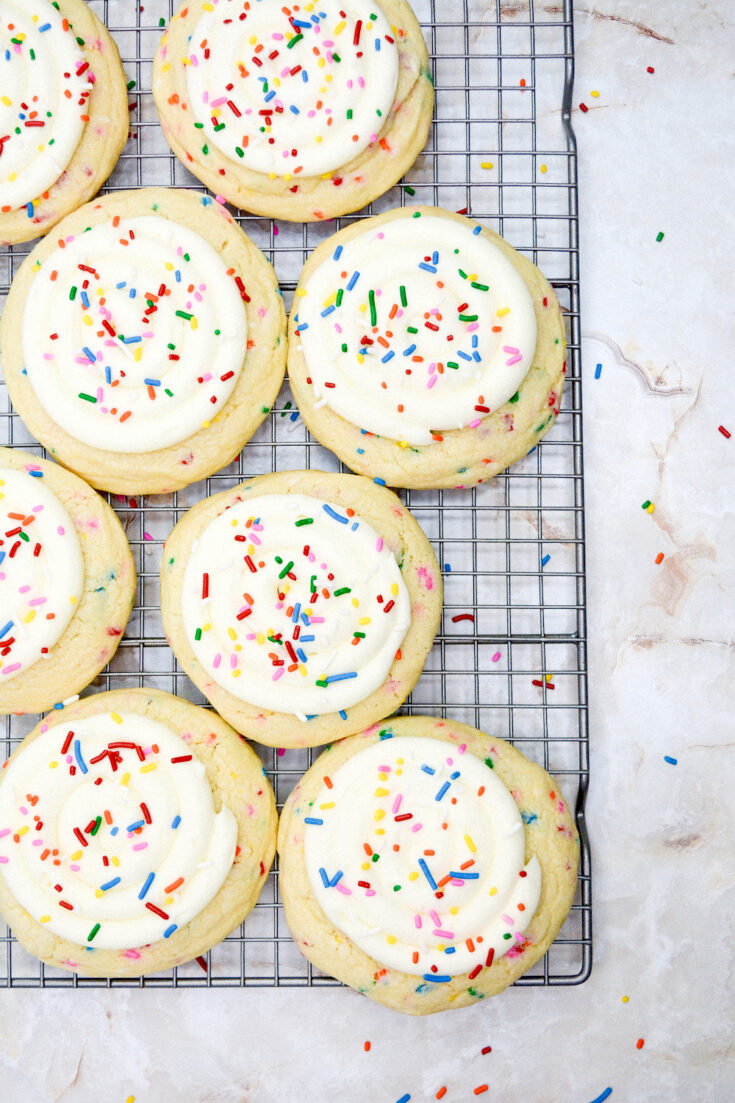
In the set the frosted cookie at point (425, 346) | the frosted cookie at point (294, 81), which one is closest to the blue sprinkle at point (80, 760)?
the frosted cookie at point (425, 346)

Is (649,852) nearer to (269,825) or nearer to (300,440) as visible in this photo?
(269,825)

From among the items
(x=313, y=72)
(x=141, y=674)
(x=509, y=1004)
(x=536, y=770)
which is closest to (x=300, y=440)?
(x=141, y=674)

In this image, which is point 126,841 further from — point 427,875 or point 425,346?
point 425,346

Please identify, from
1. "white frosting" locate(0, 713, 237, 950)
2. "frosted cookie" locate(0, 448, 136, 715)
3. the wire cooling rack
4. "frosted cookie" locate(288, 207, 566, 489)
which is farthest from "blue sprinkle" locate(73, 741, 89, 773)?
"frosted cookie" locate(288, 207, 566, 489)

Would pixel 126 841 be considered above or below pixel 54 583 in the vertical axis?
below

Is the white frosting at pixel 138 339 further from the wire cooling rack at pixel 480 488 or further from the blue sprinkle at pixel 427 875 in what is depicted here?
the blue sprinkle at pixel 427 875

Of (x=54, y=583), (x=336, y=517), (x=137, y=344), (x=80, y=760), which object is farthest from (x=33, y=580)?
(x=336, y=517)
